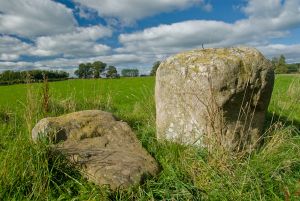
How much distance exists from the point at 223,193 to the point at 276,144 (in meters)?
1.63

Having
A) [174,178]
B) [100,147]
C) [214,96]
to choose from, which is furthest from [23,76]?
[174,178]

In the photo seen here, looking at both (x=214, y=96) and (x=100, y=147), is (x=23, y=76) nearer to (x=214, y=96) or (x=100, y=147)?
(x=100, y=147)

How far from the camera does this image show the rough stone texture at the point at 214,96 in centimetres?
507

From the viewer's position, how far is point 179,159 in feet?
15.4

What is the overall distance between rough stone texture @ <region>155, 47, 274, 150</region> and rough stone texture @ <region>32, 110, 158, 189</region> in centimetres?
76

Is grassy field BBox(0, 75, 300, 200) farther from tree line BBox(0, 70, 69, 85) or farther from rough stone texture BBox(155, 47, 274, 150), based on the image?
tree line BBox(0, 70, 69, 85)

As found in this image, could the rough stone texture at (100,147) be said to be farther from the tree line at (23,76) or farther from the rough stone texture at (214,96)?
the tree line at (23,76)

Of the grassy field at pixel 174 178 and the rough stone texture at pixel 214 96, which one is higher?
the rough stone texture at pixel 214 96

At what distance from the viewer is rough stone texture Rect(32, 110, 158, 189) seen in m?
4.11

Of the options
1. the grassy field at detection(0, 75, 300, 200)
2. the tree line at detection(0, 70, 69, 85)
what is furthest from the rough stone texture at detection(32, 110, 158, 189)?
the tree line at detection(0, 70, 69, 85)

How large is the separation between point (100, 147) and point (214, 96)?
1.81 metres

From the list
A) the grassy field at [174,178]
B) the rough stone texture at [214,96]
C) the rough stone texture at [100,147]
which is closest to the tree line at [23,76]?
the rough stone texture at [100,147]

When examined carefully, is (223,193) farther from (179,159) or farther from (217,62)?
(217,62)

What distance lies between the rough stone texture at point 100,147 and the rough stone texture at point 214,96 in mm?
763
